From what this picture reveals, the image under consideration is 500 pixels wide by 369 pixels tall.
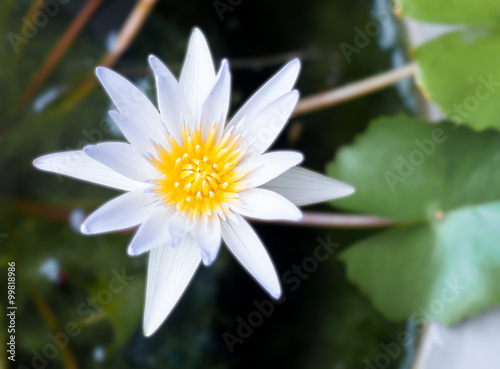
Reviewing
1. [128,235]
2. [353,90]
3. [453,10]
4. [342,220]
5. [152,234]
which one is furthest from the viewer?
[128,235]

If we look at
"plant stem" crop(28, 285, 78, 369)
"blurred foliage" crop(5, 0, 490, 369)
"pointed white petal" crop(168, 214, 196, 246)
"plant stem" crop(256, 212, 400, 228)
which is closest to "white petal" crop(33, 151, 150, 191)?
"pointed white petal" crop(168, 214, 196, 246)

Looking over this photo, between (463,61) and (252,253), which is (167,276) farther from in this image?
(463,61)

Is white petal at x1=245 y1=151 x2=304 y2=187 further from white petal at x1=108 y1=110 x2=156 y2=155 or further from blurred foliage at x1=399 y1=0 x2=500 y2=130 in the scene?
blurred foliage at x1=399 y1=0 x2=500 y2=130

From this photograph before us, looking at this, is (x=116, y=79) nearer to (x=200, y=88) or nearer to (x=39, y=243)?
(x=200, y=88)

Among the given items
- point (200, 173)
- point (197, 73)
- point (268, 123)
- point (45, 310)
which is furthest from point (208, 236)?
point (45, 310)

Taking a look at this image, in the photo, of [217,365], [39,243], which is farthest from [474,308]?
[39,243]

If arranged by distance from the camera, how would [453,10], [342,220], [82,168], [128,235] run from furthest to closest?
[128,235], [342,220], [453,10], [82,168]
